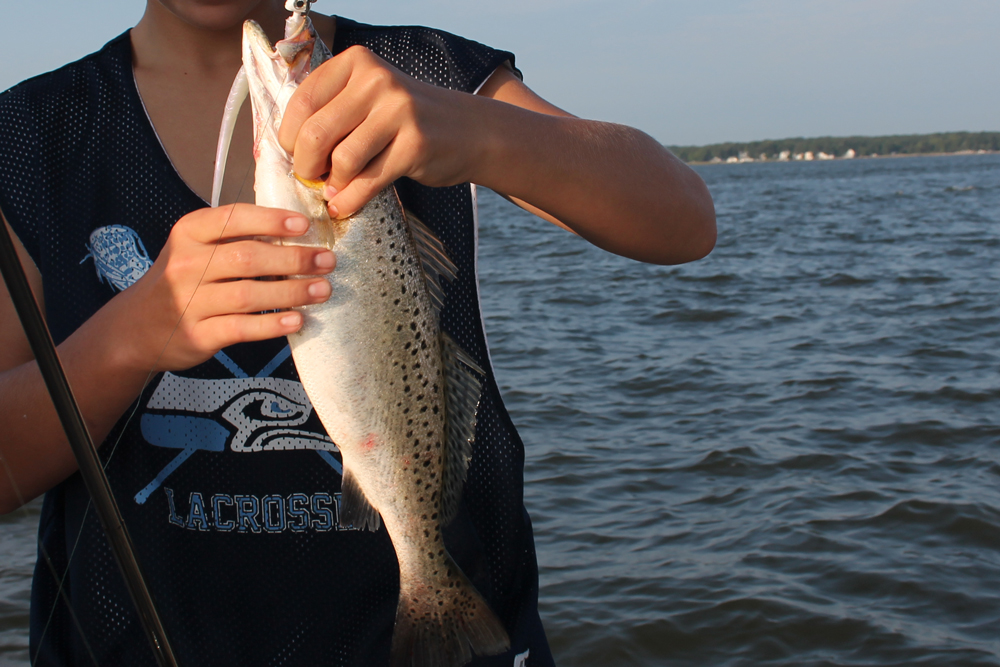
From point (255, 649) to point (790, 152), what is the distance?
175 m

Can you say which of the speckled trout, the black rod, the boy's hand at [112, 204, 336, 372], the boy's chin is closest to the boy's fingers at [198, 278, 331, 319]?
the boy's hand at [112, 204, 336, 372]

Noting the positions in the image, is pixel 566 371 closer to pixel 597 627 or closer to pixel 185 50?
pixel 597 627

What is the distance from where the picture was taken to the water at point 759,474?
206 inches

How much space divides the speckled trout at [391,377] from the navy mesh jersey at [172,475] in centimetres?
14

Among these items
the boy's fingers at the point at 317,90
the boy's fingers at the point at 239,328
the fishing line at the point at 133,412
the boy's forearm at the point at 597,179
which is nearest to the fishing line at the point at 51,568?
the fishing line at the point at 133,412

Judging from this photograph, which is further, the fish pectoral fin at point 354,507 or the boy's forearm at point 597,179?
the fish pectoral fin at point 354,507

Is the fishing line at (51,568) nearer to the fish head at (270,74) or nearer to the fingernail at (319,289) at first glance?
the fingernail at (319,289)

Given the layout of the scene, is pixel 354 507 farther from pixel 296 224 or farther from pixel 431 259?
pixel 296 224

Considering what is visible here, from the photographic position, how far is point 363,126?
1.38 metres

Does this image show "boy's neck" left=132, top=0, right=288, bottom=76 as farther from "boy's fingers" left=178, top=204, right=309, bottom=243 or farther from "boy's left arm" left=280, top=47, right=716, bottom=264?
"boy's fingers" left=178, top=204, right=309, bottom=243

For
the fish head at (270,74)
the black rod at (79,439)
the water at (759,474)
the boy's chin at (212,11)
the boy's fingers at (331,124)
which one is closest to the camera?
the black rod at (79,439)

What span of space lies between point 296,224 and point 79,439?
488 millimetres

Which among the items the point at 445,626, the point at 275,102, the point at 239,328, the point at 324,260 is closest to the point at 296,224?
the point at 324,260

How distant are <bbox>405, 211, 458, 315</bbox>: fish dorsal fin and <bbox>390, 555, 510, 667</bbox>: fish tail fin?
1.88ft
